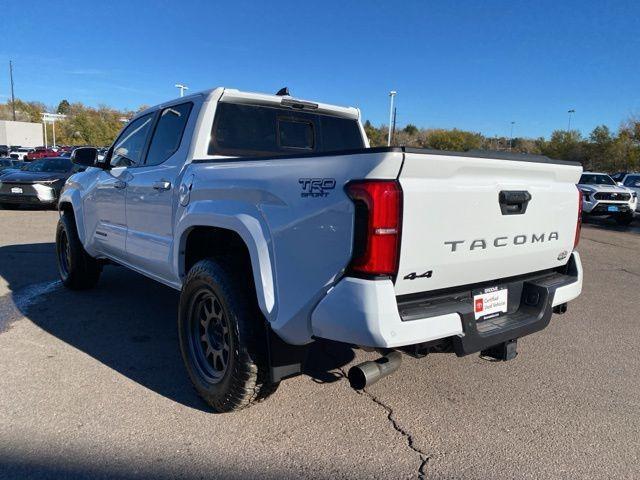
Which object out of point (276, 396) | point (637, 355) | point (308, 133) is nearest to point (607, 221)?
point (637, 355)

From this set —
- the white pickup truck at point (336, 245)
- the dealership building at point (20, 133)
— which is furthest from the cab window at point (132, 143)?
the dealership building at point (20, 133)

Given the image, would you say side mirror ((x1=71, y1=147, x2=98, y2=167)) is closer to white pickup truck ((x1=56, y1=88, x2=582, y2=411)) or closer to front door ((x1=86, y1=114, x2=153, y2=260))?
front door ((x1=86, y1=114, x2=153, y2=260))

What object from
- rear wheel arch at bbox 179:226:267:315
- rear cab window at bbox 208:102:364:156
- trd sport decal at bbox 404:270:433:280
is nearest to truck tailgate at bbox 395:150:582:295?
trd sport decal at bbox 404:270:433:280

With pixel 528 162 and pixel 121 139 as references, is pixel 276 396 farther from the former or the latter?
pixel 121 139

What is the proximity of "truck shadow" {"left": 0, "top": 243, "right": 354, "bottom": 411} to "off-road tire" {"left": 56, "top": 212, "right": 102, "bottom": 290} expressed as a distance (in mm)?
136

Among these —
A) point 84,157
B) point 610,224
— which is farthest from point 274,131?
point 610,224

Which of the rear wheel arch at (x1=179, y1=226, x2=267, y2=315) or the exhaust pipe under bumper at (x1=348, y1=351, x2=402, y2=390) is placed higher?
the rear wheel arch at (x1=179, y1=226, x2=267, y2=315)

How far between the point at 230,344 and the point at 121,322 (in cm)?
238

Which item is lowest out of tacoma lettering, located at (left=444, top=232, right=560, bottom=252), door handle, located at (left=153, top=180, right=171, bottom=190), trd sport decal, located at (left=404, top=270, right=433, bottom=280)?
trd sport decal, located at (left=404, top=270, right=433, bottom=280)

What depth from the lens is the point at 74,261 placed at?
554 cm

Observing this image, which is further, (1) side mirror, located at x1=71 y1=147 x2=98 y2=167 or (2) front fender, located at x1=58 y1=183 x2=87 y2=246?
(2) front fender, located at x1=58 y1=183 x2=87 y2=246

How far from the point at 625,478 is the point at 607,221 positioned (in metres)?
17.8

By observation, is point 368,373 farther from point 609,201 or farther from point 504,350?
point 609,201

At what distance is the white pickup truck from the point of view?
218cm
